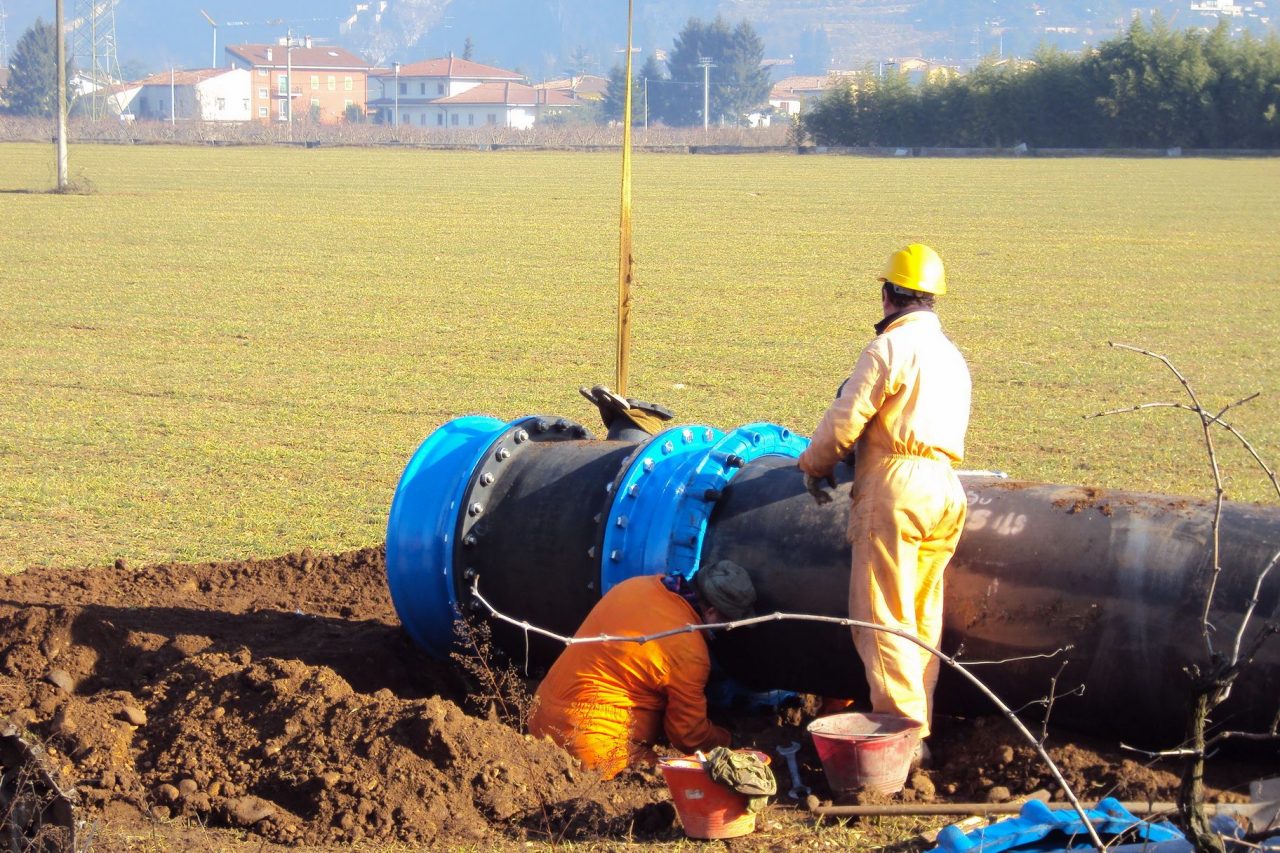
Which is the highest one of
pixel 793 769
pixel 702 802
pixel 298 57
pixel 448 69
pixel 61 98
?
pixel 298 57

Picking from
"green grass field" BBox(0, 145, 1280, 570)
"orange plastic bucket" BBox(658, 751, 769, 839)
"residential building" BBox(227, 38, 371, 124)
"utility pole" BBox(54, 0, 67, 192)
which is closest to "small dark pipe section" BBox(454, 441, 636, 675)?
"orange plastic bucket" BBox(658, 751, 769, 839)

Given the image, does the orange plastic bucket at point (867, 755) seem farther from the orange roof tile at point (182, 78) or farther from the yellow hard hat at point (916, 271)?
the orange roof tile at point (182, 78)

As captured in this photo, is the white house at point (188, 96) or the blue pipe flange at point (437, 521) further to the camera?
the white house at point (188, 96)

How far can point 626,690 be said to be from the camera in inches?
207

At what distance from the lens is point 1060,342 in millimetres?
15398

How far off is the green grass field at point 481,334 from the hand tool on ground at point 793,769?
3614mm

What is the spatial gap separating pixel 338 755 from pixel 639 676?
1071mm

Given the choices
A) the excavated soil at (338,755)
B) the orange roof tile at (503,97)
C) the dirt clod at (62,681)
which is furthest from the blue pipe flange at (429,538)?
the orange roof tile at (503,97)

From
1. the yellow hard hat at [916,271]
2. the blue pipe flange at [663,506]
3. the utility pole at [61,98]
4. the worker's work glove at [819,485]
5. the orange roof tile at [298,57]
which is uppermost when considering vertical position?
the orange roof tile at [298,57]

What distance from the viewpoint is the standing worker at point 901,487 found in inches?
189

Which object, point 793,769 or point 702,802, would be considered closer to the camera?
point 702,802

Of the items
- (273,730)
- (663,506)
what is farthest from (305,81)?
(273,730)

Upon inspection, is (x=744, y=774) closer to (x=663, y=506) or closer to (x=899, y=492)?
(x=899, y=492)

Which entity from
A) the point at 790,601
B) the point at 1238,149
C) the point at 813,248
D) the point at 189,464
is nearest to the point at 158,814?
the point at 790,601
